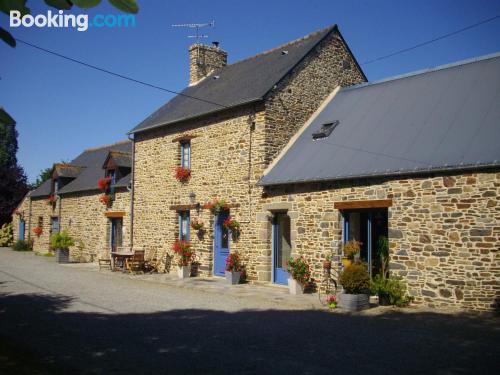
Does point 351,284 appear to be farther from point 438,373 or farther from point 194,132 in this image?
point 194,132

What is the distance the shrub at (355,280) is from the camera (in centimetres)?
975

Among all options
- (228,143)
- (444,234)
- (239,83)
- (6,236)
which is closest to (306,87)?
(239,83)

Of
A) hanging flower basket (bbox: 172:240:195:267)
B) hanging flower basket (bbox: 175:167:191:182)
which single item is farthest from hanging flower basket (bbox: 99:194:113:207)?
hanging flower basket (bbox: 172:240:195:267)

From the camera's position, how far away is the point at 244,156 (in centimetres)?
1428

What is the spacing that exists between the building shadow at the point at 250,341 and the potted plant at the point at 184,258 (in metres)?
5.83

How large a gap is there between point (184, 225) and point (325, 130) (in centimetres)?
610

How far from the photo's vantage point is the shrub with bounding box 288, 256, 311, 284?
1182 centimetres

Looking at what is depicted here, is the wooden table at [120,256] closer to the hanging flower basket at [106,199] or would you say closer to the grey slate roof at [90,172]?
the grey slate roof at [90,172]

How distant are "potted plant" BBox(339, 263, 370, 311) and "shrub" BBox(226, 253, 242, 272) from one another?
176 inches

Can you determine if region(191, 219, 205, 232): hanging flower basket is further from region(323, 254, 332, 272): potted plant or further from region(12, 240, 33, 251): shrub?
region(12, 240, 33, 251): shrub

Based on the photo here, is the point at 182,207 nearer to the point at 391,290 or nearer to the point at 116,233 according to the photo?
the point at 116,233

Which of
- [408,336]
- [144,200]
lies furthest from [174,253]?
[408,336]

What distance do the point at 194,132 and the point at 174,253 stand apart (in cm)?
429

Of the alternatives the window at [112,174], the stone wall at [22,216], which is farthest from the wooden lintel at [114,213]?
the stone wall at [22,216]
